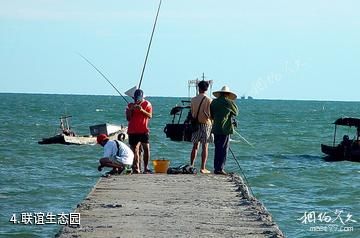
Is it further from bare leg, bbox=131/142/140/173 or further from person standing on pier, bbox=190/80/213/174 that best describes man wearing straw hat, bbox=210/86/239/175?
bare leg, bbox=131/142/140/173

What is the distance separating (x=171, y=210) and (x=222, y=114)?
360 centimetres

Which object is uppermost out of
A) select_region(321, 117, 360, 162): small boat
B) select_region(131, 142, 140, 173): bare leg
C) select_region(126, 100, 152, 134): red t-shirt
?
select_region(126, 100, 152, 134): red t-shirt

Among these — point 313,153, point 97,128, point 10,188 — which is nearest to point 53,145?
point 97,128

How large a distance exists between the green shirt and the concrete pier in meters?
0.78

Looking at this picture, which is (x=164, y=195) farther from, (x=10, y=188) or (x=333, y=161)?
(x=333, y=161)

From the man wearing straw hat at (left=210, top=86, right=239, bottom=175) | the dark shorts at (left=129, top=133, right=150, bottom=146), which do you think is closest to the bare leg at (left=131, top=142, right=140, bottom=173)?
the dark shorts at (left=129, top=133, right=150, bottom=146)

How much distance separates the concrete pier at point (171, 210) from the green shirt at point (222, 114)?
779 mm

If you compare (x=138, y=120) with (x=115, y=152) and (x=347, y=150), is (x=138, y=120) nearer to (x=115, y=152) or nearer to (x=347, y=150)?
(x=115, y=152)

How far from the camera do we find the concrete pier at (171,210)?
933 cm

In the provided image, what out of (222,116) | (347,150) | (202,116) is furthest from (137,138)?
(347,150)

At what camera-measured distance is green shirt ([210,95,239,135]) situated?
14000mm

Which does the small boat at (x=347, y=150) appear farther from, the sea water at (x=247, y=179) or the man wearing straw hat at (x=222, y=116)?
the man wearing straw hat at (x=222, y=116)

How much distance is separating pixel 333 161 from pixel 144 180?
2193 cm

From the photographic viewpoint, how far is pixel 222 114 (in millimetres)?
14000
